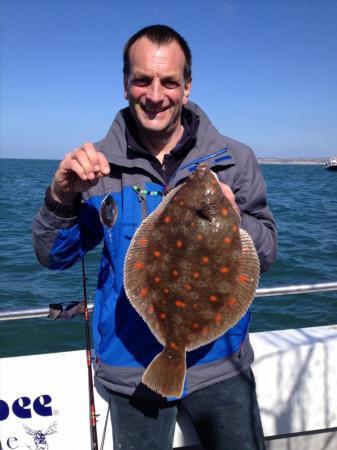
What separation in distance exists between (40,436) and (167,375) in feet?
5.17

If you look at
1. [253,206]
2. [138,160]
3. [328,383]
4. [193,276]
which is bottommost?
[328,383]

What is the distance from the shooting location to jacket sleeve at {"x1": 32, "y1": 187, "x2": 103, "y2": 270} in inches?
92.6

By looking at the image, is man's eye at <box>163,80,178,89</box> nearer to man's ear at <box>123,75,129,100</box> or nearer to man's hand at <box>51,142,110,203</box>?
man's ear at <box>123,75,129,100</box>

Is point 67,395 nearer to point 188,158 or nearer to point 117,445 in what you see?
point 117,445

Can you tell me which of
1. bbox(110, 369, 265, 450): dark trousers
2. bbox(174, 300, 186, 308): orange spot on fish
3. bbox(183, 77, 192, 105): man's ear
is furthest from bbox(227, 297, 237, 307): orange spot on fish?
bbox(183, 77, 192, 105): man's ear

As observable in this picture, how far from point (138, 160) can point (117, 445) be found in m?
1.72

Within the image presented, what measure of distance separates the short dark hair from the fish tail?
5.33 ft

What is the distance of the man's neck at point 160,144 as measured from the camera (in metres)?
2.60

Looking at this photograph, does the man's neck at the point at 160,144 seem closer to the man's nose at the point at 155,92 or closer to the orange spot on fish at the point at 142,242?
the man's nose at the point at 155,92

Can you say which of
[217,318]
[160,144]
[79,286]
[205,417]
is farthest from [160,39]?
[79,286]

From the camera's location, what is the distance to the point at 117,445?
253 centimetres

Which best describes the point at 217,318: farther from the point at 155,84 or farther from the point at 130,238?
the point at 155,84

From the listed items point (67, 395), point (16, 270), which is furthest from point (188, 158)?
point (16, 270)

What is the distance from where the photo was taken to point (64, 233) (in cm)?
238
